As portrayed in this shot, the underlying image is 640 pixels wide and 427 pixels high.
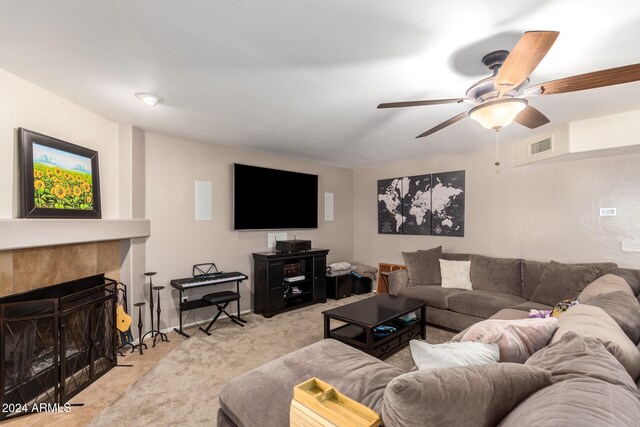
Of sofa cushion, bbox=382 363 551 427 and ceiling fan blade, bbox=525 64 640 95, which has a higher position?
ceiling fan blade, bbox=525 64 640 95

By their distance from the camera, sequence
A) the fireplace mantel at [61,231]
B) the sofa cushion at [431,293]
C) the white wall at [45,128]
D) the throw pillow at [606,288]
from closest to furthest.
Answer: the fireplace mantel at [61,231]
the white wall at [45,128]
the throw pillow at [606,288]
the sofa cushion at [431,293]

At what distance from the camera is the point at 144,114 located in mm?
2867

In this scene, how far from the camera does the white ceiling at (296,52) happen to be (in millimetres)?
1444

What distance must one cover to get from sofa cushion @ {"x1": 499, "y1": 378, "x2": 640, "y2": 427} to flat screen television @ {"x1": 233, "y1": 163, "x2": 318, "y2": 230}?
12.3 ft

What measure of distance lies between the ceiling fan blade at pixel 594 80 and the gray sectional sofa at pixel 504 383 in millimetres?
1242

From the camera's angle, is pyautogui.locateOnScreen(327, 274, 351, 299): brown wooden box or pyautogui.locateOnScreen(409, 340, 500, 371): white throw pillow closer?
pyautogui.locateOnScreen(409, 340, 500, 371): white throw pillow

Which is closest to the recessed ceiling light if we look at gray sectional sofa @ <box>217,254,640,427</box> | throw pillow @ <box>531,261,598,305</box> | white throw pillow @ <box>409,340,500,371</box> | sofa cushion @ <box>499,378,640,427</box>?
gray sectional sofa @ <box>217,254,640,427</box>

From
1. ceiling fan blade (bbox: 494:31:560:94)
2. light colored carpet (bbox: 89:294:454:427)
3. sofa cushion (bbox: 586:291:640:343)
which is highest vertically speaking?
ceiling fan blade (bbox: 494:31:560:94)

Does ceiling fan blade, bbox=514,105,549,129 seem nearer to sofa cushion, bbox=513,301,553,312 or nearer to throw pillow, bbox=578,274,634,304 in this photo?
throw pillow, bbox=578,274,634,304

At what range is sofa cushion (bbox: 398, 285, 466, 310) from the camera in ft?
12.1

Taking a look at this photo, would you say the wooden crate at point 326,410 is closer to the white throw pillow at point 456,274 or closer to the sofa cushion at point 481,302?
the sofa cushion at point 481,302

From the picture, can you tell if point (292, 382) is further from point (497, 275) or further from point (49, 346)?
point (497, 275)

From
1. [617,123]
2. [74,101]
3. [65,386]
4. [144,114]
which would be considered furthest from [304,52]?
[617,123]

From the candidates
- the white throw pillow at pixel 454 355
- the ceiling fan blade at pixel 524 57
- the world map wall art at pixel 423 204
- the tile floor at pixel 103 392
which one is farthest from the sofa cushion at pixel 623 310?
the tile floor at pixel 103 392
